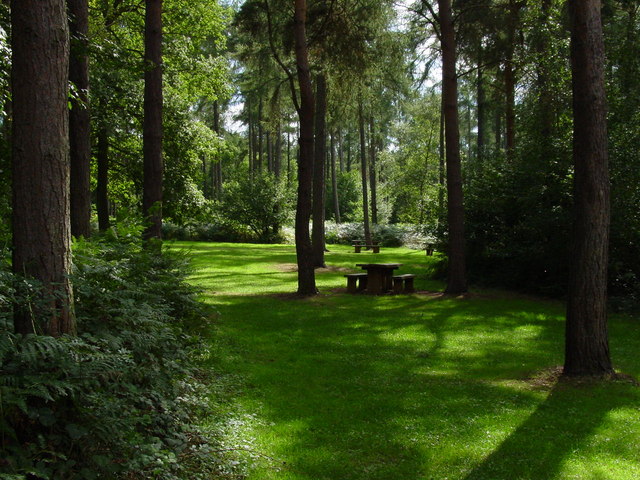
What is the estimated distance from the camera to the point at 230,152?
22.1m

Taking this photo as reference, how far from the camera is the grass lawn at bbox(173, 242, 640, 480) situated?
4.61 m

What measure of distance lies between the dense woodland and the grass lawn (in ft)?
2.77

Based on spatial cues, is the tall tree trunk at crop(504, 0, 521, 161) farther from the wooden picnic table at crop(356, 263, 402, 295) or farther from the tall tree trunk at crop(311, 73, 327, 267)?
the tall tree trunk at crop(311, 73, 327, 267)

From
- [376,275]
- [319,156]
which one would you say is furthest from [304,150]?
[319,156]

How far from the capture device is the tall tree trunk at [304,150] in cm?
1289

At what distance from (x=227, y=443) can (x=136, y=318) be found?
1238 millimetres

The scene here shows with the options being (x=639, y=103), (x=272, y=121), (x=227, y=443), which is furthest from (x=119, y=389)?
(x=272, y=121)

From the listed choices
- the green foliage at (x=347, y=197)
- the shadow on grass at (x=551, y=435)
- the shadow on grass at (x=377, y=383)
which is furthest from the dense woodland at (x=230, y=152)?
the green foliage at (x=347, y=197)

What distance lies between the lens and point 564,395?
636cm

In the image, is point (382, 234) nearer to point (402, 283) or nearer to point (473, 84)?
point (473, 84)

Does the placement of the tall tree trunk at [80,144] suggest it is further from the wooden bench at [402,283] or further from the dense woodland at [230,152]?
the wooden bench at [402,283]

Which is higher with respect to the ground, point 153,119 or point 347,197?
point 347,197

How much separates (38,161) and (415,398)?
4.45 m

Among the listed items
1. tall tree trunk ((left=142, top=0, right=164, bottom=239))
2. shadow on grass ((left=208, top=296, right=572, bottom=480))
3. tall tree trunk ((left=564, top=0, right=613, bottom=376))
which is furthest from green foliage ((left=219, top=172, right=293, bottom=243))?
tall tree trunk ((left=564, top=0, right=613, bottom=376))
